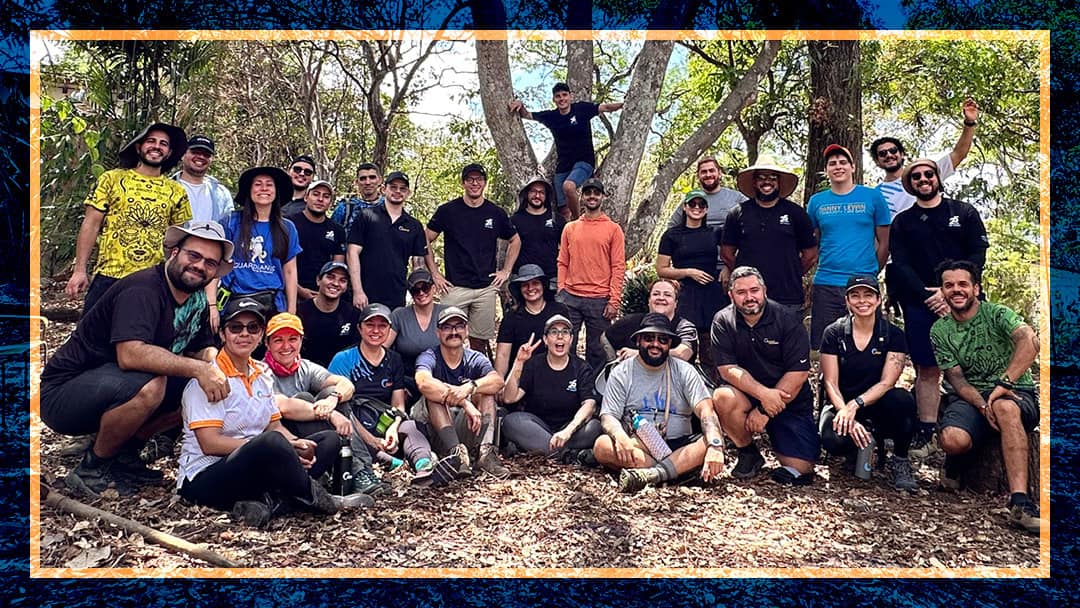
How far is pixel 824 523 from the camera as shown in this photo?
4902 mm

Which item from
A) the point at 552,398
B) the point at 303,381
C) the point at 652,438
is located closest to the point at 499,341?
the point at 552,398

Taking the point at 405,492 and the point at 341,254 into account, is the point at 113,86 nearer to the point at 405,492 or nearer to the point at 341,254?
the point at 341,254

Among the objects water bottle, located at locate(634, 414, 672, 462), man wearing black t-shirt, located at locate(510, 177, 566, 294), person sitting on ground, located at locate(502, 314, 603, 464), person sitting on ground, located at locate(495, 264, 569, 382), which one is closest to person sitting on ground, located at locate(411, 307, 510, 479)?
person sitting on ground, located at locate(502, 314, 603, 464)

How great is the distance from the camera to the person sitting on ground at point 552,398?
19.5 ft

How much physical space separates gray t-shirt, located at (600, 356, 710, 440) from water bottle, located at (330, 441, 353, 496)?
71.3 inches

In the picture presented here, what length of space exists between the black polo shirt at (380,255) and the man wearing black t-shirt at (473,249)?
36cm

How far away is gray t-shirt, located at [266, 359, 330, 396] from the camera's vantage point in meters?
5.17

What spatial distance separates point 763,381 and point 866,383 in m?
0.74

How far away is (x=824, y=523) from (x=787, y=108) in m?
8.35

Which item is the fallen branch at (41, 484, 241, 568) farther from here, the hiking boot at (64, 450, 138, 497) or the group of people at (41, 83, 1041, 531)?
the group of people at (41, 83, 1041, 531)

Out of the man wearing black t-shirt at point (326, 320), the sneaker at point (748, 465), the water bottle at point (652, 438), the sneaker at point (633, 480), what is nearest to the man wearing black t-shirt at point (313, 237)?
the man wearing black t-shirt at point (326, 320)

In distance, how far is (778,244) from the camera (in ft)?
20.7

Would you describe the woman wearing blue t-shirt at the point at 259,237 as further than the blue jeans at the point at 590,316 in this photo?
No

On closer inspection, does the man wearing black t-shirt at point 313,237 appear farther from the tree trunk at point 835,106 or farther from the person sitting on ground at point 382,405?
the tree trunk at point 835,106
